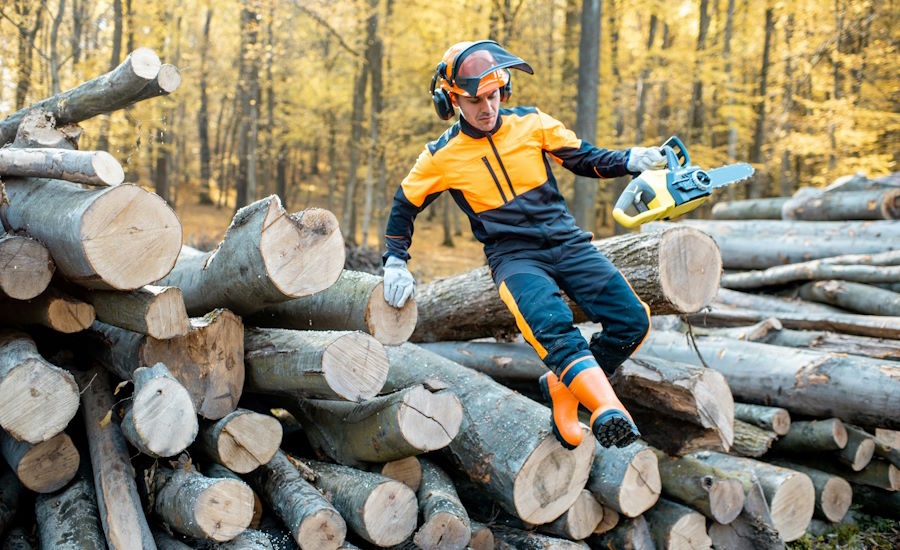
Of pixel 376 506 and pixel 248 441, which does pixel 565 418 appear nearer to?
pixel 376 506

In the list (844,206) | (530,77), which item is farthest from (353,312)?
(530,77)

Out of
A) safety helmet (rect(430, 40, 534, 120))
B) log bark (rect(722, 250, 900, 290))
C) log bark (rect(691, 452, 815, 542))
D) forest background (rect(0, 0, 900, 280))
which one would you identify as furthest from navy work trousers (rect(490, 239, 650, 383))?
forest background (rect(0, 0, 900, 280))

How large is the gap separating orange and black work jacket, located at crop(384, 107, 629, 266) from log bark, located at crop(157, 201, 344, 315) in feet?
2.49

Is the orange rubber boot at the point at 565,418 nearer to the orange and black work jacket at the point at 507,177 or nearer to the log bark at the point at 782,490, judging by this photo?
the orange and black work jacket at the point at 507,177

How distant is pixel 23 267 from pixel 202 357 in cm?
78

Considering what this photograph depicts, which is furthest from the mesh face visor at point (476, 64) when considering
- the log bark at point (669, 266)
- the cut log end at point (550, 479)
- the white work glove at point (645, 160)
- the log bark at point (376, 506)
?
the log bark at point (376, 506)

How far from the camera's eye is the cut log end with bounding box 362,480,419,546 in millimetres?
3020

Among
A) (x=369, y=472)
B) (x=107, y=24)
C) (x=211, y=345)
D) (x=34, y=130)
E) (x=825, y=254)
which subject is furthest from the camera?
(x=107, y=24)

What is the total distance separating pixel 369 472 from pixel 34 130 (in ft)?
7.96

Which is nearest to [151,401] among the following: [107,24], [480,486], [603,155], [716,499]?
[480,486]

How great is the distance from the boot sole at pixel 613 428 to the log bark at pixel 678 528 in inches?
38.6

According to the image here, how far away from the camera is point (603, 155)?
3.64 meters

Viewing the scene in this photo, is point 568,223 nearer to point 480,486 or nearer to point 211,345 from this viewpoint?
point 480,486

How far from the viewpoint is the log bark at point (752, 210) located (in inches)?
373
